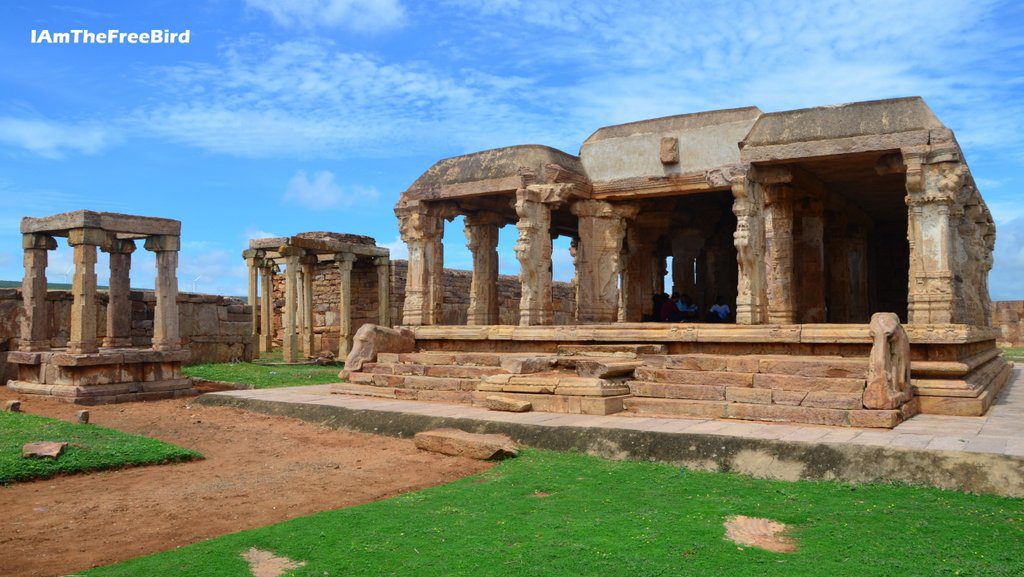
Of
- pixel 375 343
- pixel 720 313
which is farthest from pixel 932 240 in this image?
pixel 375 343

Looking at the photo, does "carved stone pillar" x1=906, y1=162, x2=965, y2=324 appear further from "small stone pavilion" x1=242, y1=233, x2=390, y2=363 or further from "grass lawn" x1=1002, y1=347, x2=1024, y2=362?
"small stone pavilion" x1=242, y1=233, x2=390, y2=363


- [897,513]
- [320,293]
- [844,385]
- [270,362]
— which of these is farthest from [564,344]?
[320,293]

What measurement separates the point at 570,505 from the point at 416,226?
9.54 meters

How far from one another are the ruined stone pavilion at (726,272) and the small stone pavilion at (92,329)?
3.54m

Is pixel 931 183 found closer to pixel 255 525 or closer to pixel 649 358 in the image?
pixel 649 358

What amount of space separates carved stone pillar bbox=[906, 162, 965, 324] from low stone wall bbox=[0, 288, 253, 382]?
1315 cm

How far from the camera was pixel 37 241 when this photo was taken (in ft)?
44.3

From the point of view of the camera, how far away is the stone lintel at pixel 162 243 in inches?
539

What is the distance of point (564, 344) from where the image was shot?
38.3 ft

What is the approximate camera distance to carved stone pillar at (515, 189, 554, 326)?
1320cm

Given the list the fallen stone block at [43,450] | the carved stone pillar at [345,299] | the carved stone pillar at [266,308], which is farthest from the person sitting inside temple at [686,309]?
the carved stone pillar at [266,308]

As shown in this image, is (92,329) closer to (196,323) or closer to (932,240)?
(196,323)

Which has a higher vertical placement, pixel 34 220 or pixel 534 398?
pixel 34 220

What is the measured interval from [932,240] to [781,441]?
5119 millimetres
